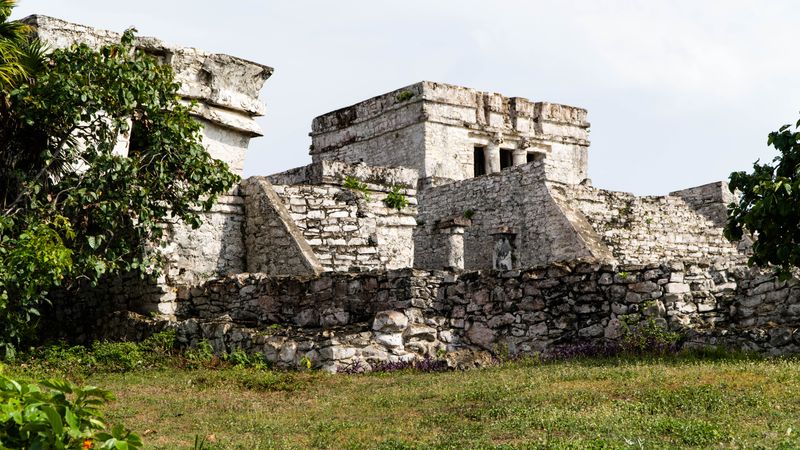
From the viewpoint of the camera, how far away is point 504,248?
813 inches

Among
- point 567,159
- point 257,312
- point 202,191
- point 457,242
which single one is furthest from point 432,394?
point 567,159

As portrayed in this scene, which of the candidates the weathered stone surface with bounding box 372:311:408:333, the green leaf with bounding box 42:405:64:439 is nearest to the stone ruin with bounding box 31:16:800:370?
the weathered stone surface with bounding box 372:311:408:333

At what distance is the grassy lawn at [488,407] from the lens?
7.20 metres

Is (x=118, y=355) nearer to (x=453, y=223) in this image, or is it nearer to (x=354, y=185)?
(x=354, y=185)

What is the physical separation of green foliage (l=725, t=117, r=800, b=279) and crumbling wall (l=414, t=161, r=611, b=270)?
7.43 meters

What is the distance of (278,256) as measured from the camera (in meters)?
15.7

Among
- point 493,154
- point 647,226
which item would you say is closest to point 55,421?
point 647,226

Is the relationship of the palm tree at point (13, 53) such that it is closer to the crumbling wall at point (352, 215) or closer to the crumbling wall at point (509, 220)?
the crumbling wall at point (352, 215)

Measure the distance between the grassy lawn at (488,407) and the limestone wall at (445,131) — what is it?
1445cm

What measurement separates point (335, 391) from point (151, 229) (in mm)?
4715

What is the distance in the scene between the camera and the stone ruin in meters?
11.7

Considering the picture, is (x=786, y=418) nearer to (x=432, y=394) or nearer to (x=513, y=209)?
(x=432, y=394)

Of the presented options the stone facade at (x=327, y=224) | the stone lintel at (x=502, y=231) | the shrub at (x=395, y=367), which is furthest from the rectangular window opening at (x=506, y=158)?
the shrub at (x=395, y=367)

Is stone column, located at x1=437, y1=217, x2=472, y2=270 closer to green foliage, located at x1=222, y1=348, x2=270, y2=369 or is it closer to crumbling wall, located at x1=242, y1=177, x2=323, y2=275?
crumbling wall, located at x1=242, y1=177, x2=323, y2=275
